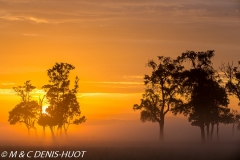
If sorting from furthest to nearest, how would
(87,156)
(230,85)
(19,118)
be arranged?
1. (19,118)
2. (230,85)
3. (87,156)

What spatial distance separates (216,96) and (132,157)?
103ft

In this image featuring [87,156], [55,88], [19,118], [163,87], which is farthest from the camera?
[19,118]

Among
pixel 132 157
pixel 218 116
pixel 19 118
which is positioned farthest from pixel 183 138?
pixel 132 157

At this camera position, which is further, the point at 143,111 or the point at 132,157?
the point at 143,111

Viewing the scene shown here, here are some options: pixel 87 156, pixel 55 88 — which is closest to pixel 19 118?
pixel 55 88

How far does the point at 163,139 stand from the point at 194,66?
10.9m

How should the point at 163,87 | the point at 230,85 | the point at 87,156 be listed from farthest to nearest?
1. the point at 163,87
2. the point at 230,85
3. the point at 87,156

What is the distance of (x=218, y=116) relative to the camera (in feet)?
260

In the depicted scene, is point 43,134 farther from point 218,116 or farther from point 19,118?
point 218,116

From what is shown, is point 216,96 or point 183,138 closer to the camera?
point 216,96

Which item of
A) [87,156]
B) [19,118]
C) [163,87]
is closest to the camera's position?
[87,156]

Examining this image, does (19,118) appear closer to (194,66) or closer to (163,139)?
(163,139)

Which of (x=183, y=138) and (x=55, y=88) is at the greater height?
(x=55, y=88)

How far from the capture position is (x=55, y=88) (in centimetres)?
8338
